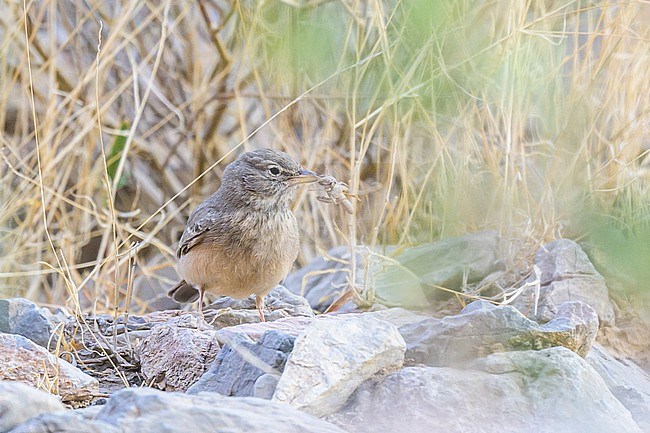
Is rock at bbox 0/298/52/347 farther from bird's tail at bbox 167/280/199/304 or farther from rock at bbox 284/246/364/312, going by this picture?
rock at bbox 284/246/364/312

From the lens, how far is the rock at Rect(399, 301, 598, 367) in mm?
2793

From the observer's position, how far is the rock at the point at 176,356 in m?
3.25

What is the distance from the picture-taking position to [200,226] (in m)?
4.48

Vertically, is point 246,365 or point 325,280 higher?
point 246,365

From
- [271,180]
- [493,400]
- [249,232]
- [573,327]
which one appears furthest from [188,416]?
[271,180]

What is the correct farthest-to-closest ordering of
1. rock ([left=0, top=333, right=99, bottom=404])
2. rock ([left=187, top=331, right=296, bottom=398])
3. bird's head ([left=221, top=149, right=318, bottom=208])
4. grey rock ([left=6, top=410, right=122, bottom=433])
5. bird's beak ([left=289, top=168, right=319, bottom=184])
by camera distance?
bird's head ([left=221, top=149, right=318, bottom=208])
bird's beak ([left=289, top=168, right=319, bottom=184])
rock ([left=0, top=333, right=99, bottom=404])
rock ([left=187, top=331, right=296, bottom=398])
grey rock ([left=6, top=410, right=122, bottom=433])

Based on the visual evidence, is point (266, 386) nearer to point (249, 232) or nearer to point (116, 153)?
point (249, 232)

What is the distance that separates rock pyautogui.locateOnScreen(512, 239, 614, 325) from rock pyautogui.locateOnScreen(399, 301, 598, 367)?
109cm

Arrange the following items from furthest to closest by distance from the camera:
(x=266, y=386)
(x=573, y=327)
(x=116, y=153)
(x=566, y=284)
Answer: (x=116, y=153), (x=566, y=284), (x=573, y=327), (x=266, y=386)

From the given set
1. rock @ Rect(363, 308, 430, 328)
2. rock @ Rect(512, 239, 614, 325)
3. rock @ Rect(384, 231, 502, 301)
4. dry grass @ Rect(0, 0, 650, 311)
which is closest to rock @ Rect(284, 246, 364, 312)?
dry grass @ Rect(0, 0, 650, 311)

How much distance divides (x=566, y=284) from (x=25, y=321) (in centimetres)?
234

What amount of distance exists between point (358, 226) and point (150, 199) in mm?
2737

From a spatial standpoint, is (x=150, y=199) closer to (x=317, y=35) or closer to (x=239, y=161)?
(x=239, y=161)

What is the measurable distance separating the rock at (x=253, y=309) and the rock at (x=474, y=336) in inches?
57.8
